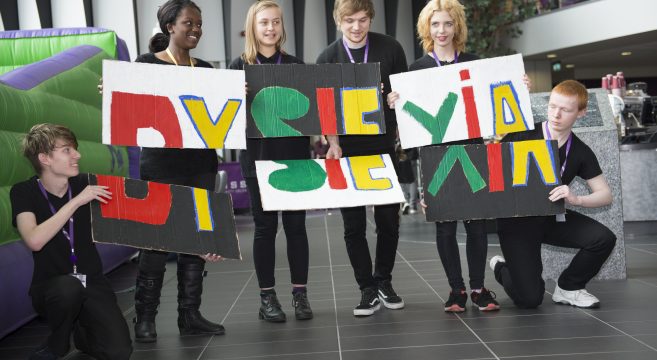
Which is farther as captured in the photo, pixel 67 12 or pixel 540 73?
pixel 540 73

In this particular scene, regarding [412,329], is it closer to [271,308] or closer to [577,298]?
[271,308]

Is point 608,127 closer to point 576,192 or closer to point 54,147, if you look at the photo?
point 576,192

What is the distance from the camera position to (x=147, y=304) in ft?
11.0

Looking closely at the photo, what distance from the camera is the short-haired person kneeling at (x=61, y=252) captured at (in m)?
2.80

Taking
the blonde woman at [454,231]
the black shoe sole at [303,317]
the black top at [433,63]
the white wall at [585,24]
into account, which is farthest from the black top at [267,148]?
the white wall at [585,24]

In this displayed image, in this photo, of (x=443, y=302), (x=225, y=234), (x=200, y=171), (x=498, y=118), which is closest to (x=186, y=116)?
(x=200, y=171)

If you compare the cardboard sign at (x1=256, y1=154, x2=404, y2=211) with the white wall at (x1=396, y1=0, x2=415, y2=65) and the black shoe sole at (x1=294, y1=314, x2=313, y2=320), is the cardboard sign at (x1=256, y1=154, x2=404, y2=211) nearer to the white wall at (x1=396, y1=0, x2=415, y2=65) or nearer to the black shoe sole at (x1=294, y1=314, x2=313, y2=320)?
the black shoe sole at (x1=294, y1=314, x2=313, y2=320)

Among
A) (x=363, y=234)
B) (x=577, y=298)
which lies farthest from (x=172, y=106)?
(x=577, y=298)

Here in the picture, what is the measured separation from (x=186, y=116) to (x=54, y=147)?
623 millimetres

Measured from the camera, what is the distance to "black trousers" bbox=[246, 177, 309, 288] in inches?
142

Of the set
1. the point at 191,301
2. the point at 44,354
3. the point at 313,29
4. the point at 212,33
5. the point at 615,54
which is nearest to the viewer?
the point at 44,354

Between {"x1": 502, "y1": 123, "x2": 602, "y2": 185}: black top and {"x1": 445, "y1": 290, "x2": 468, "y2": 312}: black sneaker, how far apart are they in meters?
0.65

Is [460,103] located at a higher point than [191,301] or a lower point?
higher

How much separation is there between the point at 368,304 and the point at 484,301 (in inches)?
19.6
